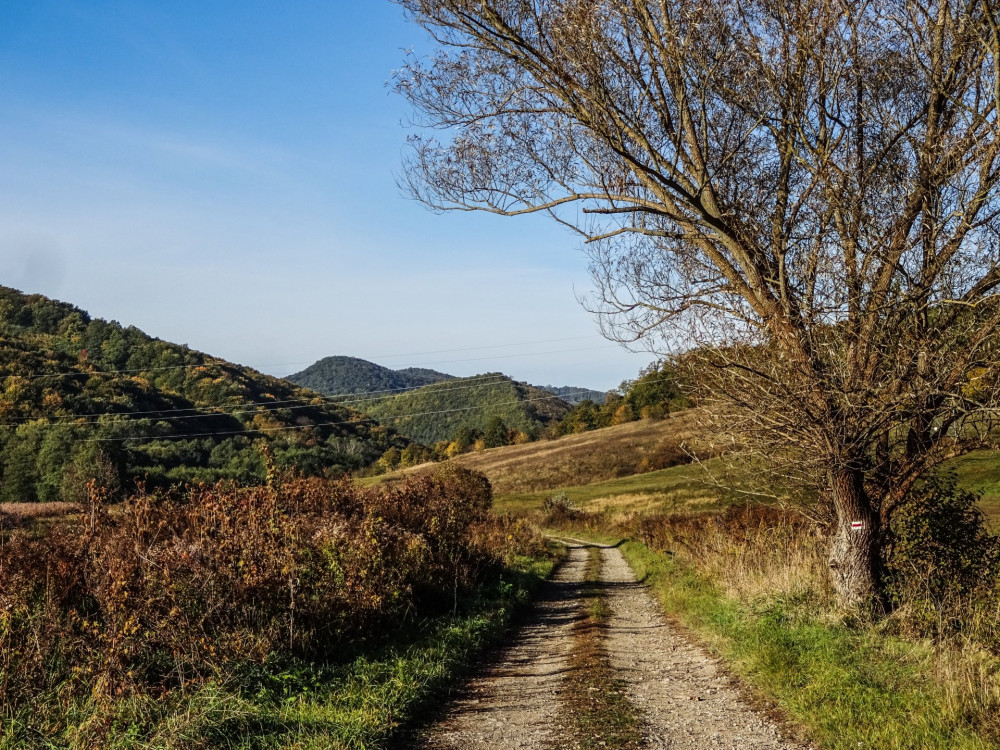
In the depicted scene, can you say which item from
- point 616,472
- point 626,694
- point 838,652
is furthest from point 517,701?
point 616,472

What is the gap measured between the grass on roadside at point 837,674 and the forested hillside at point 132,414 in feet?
80.6

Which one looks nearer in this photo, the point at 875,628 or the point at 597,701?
the point at 597,701

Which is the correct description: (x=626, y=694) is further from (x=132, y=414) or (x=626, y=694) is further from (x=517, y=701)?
(x=132, y=414)

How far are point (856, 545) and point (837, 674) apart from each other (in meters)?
2.46

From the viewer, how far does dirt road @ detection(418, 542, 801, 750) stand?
566cm

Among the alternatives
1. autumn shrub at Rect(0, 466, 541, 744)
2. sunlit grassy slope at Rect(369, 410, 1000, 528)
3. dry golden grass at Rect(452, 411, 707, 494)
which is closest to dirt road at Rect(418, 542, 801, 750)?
autumn shrub at Rect(0, 466, 541, 744)

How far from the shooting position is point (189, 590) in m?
6.91

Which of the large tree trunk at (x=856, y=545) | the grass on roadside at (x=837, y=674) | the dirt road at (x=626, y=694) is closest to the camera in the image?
the grass on roadside at (x=837, y=674)

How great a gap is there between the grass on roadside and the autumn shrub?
151 inches

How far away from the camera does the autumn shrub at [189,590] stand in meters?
5.89

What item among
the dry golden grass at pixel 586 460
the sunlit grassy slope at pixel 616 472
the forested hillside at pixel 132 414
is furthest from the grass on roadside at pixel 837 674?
the dry golden grass at pixel 586 460

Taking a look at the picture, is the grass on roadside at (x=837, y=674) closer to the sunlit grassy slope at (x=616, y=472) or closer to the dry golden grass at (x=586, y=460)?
the sunlit grassy slope at (x=616, y=472)

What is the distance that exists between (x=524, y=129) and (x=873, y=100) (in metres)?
3.84

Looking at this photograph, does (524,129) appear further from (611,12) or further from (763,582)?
(763,582)
